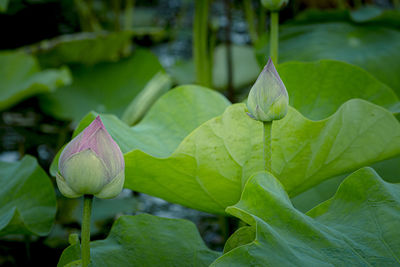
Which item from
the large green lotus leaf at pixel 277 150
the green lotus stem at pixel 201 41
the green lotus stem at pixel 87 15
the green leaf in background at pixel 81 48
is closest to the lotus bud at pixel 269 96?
the large green lotus leaf at pixel 277 150

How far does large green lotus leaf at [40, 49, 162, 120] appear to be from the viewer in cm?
198

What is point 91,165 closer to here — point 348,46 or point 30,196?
point 30,196

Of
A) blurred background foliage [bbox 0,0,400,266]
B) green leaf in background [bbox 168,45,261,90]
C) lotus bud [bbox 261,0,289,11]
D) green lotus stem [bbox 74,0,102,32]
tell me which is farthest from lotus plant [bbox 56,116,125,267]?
green lotus stem [bbox 74,0,102,32]

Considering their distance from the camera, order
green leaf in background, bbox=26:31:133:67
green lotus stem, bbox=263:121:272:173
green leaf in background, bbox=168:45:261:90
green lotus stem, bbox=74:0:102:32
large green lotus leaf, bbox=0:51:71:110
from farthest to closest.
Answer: green lotus stem, bbox=74:0:102:32 < green leaf in background, bbox=168:45:261:90 < green leaf in background, bbox=26:31:133:67 < large green lotus leaf, bbox=0:51:71:110 < green lotus stem, bbox=263:121:272:173

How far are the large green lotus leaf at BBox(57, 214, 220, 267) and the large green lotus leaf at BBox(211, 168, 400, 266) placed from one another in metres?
0.10

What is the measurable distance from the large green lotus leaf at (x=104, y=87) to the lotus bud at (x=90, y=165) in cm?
130

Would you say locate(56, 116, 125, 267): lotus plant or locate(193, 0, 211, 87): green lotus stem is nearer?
locate(56, 116, 125, 267): lotus plant

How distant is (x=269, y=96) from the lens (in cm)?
69

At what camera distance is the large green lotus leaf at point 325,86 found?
104cm

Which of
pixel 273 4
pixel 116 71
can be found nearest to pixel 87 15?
pixel 116 71

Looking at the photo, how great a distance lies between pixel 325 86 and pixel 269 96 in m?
0.41

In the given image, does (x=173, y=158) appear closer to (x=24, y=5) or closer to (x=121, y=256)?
(x=121, y=256)

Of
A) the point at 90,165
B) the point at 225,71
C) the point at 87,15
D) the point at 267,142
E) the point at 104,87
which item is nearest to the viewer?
the point at 90,165

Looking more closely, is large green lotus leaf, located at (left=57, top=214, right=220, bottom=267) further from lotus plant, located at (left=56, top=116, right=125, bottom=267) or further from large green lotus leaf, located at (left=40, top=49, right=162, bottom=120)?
large green lotus leaf, located at (left=40, top=49, right=162, bottom=120)
